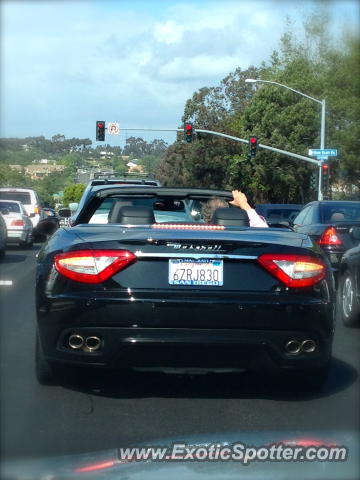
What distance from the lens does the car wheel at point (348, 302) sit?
411 inches

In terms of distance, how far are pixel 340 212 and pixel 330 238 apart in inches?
66.4

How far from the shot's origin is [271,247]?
625 centimetres

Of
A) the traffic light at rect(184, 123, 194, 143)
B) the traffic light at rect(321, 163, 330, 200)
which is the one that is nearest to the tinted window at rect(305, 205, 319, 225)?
the traffic light at rect(321, 163, 330, 200)

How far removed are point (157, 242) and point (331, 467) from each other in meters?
2.25

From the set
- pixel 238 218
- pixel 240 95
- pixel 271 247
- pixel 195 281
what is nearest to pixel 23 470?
pixel 195 281

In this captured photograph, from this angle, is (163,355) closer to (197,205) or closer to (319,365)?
(319,365)

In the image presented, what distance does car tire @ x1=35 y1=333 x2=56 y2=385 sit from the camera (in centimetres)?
670

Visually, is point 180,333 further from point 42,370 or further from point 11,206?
point 11,206

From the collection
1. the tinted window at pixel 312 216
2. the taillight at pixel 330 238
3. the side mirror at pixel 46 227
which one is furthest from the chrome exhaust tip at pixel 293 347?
the tinted window at pixel 312 216

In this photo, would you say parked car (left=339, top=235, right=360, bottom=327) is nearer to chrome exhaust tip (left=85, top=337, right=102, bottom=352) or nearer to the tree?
chrome exhaust tip (left=85, top=337, right=102, bottom=352)

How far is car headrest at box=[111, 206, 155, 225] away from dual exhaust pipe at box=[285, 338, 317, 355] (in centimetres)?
175

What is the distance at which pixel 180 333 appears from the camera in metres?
6.05

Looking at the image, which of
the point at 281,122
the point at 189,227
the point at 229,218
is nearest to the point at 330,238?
the point at 229,218

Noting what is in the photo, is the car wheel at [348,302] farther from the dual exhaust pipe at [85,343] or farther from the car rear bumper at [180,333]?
the dual exhaust pipe at [85,343]
